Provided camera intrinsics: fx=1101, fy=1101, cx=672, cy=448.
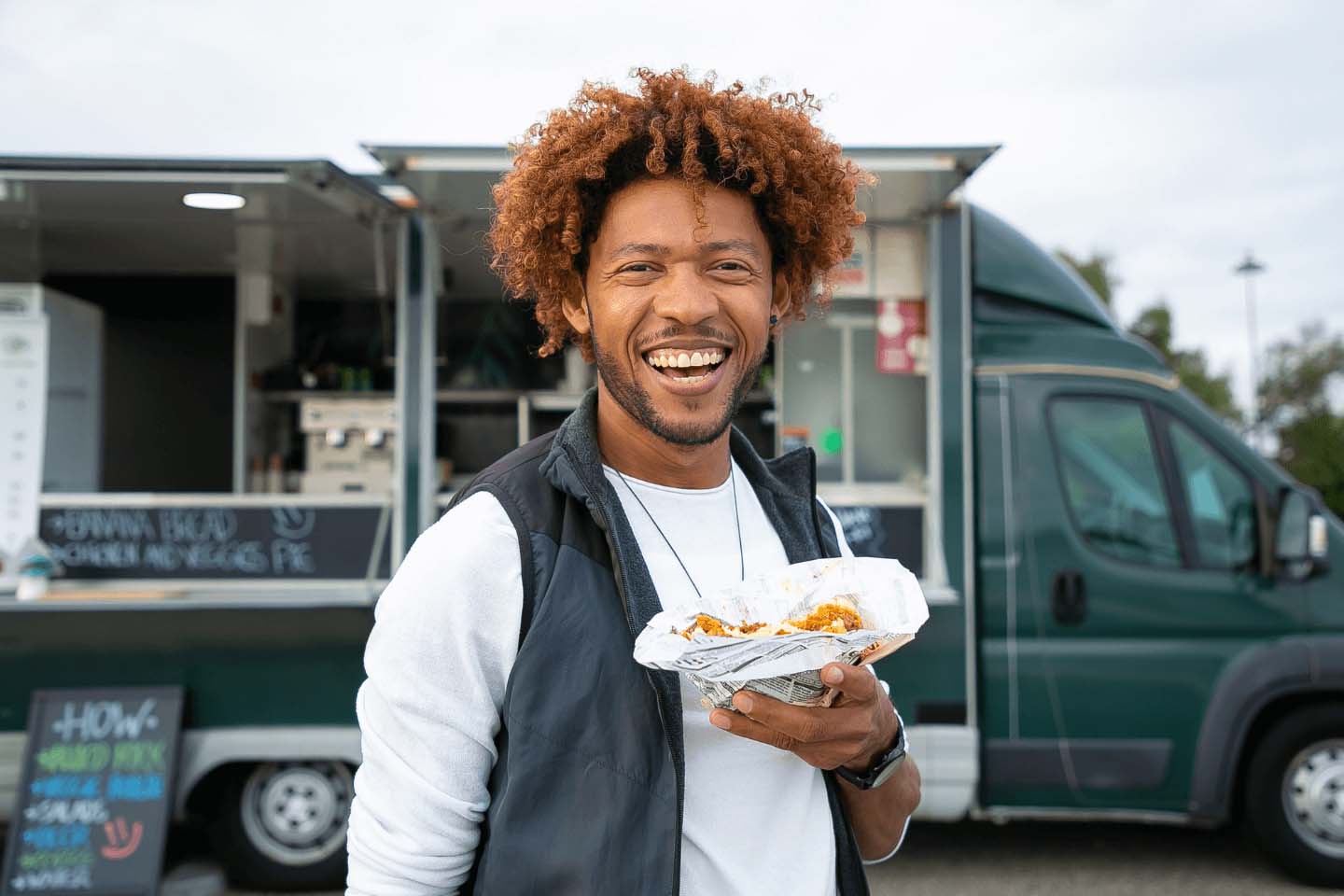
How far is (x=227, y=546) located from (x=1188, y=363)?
1497 inches

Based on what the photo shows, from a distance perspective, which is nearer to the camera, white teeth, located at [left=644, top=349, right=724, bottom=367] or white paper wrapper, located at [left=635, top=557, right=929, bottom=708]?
white paper wrapper, located at [left=635, top=557, right=929, bottom=708]

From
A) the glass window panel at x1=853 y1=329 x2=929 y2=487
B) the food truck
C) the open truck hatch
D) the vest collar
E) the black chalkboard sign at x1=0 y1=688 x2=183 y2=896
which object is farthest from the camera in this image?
the glass window panel at x1=853 y1=329 x2=929 y2=487

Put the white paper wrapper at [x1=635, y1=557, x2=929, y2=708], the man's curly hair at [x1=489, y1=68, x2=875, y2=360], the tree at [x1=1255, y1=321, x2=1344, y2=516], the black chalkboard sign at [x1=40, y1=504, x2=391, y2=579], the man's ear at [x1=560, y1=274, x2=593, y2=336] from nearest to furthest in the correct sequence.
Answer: the white paper wrapper at [x1=635, y1=557, x2=929, y2=708] → the man's curly hair at [x1=489, y1=68, x2=875, y2=360] → the man's ear at [x1=560, y1=274, x2=593, y2=336] → the black chalkboard sign at [x1=40, y1=504, x2=391, y2=579] → the tree at [x1=1255, y1=321, x2=1344, y2=516]

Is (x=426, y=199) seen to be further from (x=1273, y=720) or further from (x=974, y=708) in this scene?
(x=1273, y=720)

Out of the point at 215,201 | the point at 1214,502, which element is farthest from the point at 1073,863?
the point at 215,201

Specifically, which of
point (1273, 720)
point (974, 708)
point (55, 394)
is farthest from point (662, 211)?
point (55, 394)

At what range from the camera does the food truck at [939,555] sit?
4.57 metres

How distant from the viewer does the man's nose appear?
60.7 inches

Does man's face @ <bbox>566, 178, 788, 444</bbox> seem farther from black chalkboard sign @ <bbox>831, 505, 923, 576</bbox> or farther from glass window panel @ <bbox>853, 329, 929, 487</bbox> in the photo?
glass window panel @ <bbox>853, 329, 929, 487</bbox>

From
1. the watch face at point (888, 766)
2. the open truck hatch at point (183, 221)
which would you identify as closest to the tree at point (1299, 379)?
the open truck hatch at point (183, 221)

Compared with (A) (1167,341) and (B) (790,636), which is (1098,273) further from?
(B) (790,636)

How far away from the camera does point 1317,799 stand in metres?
4.73

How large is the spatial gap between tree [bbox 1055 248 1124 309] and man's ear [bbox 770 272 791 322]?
3031cm

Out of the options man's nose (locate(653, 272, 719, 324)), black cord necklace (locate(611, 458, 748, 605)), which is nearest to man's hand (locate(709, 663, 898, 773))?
black cord necklace (locate(611, 458, 748, 605))
